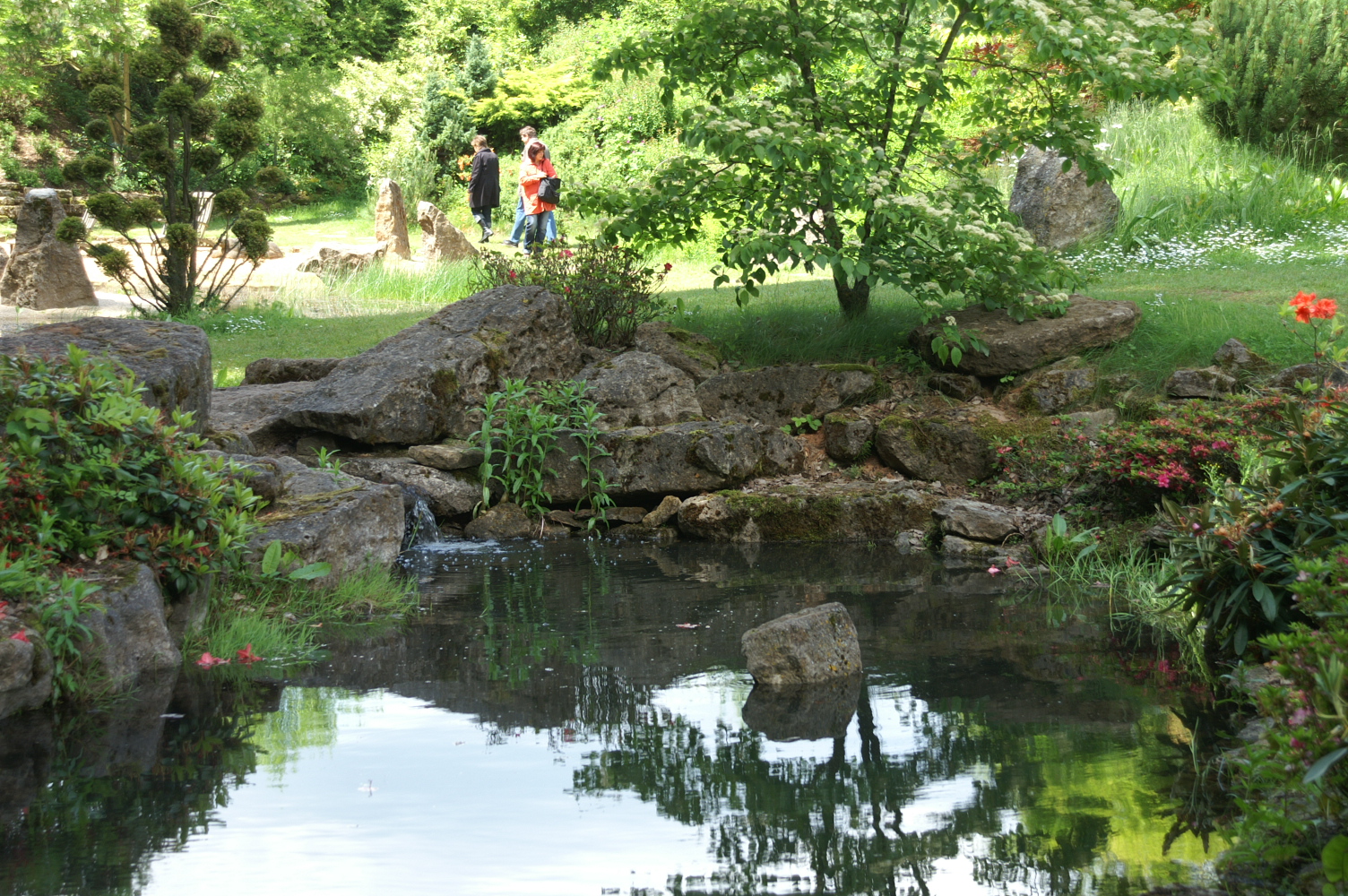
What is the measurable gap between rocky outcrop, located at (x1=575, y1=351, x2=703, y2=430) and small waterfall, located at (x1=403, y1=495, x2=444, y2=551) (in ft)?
5.50

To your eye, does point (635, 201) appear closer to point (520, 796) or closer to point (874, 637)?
point (874, 637)

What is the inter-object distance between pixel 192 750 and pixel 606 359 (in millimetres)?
6549

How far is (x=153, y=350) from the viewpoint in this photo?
6938mm

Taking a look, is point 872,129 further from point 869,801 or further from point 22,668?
point 22,668

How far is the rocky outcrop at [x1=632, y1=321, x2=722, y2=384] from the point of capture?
10.3m

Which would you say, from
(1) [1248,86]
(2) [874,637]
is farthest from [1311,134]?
(2) [874,637]

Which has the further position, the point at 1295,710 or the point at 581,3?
the point at 581,3

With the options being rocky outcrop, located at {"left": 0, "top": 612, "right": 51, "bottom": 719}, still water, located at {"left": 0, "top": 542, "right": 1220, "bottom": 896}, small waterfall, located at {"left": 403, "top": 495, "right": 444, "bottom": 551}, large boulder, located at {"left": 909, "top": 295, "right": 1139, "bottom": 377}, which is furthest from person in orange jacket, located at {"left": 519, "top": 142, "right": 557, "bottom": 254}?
rocky outcrop, located at {"left": 0, "top": 612, "right": 51, "bottom": 719}

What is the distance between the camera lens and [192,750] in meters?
4.11

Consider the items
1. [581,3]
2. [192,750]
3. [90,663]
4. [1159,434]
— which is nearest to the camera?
[192,750]

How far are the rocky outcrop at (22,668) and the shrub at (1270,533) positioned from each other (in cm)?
450

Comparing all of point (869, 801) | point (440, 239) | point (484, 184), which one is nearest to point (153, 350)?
A: point (869, 801)

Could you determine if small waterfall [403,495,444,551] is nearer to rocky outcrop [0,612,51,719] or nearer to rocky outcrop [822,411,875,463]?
rocky outcrop [822,411,875,463]

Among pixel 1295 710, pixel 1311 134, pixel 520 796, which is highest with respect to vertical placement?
pixel 1311 134
